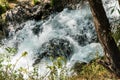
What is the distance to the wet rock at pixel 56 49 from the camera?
10.3 m

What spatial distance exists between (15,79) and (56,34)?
23.4 ft

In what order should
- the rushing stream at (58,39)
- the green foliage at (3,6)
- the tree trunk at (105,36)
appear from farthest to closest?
1. the green foliage at (3,6)
2. the rushing stream at (58,39)
3. the tree trunk at (105,36)

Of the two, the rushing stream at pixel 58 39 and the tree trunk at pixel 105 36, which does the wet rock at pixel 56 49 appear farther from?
the tree trunk at pixel 105 36

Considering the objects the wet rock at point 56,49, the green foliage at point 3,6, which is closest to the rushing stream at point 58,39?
the wet rock at point 56,49

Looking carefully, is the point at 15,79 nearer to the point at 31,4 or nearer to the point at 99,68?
the point at 99,68

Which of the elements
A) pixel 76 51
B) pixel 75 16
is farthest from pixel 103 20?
pixel 75 16

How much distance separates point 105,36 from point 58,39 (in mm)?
5575

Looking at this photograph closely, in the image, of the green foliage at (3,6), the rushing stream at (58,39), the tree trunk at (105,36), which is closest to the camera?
the tree trunk at (105,36)

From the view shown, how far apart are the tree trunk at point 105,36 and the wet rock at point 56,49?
443 centimetres

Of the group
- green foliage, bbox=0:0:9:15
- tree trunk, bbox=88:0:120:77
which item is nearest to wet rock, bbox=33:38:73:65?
green foliage, bbox=0:0:9:15

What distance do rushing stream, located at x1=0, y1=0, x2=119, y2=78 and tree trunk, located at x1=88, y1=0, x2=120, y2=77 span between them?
3372 mm

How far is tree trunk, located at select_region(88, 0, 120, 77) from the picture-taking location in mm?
5129

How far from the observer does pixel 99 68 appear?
20.5 feet

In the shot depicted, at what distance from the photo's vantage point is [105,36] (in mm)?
5418
